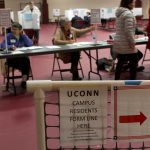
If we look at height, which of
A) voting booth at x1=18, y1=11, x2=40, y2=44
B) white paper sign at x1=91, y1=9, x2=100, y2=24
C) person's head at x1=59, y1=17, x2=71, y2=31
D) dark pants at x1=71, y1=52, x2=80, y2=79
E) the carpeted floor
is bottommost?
the carpeted floor

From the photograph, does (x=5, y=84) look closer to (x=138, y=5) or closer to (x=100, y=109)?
(x=100, y=109)

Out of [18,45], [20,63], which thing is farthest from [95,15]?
[20,63]

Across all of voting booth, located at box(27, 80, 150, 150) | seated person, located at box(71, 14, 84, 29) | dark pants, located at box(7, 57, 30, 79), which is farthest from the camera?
seated person, located at box(71, 14, 84, 29)

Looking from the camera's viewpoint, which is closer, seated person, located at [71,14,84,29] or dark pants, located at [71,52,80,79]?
dark pants, located at [71,52,80,79]

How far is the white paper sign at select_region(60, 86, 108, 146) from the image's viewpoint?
147cm

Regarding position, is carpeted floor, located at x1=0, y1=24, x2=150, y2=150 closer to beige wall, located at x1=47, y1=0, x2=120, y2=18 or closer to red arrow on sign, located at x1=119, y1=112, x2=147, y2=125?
red arrow on sign, located at x1=119, y1=112, x2=147, y2=125

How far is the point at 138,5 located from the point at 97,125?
17.2m

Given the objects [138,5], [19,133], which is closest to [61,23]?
[19,133]

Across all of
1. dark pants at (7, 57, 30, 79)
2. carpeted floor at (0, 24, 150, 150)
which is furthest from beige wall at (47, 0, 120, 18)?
dark pants at (7, 57, 30, 79)

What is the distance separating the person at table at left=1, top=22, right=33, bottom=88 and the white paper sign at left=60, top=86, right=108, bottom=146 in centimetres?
364

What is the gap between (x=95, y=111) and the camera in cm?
151

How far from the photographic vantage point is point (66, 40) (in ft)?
18.2

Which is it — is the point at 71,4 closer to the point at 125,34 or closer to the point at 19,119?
the point at 125,34

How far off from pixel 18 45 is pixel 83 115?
399 cm
